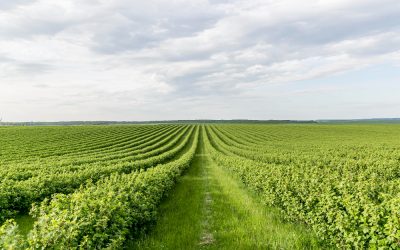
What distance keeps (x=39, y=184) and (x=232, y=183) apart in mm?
12585

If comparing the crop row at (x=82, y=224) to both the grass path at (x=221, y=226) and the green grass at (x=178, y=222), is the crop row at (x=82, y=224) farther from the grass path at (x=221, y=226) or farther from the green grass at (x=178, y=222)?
the grass path at (x=221, y=226)

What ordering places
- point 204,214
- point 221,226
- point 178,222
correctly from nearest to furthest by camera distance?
point 221,226 < point 178,222 < point 204,214

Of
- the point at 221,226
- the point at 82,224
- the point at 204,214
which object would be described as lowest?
the point at 204,214

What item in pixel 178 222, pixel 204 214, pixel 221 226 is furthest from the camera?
pixel 204 214

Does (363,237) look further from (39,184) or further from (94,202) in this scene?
(39,184)

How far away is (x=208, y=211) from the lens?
1505 centimetres

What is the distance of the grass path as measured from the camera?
412 inches

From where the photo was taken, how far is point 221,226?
12.5 meters

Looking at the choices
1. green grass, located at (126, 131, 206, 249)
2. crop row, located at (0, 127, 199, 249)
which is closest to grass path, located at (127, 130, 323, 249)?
green grass, located at (126, 131, 206, 249)

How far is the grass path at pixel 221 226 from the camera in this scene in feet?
34.4

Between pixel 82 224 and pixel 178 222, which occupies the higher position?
pixel 82 224

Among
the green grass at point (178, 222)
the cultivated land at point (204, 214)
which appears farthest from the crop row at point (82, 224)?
the green grass at point (178, 222)

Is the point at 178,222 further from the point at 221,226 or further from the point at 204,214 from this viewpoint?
the point at 221,226

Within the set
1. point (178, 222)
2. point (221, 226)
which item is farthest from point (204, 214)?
point (221, 226)
